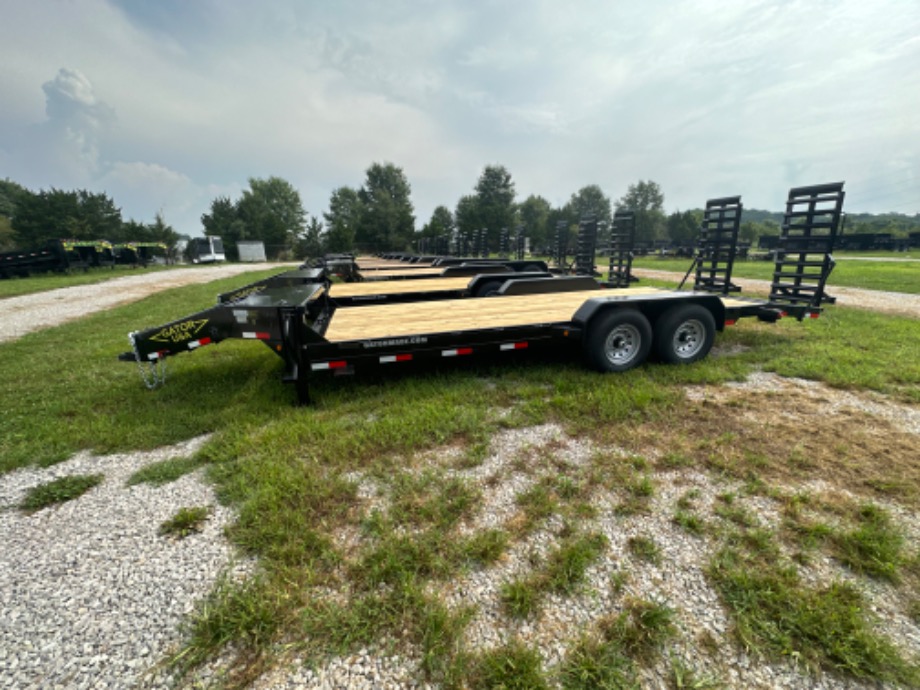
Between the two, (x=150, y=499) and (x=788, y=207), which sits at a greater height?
(x=788, y=207)

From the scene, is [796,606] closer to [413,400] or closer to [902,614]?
[902,614]

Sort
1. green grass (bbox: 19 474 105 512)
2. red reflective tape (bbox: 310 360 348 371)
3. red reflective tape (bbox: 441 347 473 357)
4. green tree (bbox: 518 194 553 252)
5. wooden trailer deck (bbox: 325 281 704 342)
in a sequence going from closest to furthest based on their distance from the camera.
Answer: green grass (bbox: 19 474 105 512) → red reflective tape (bbox: 310 360 348 371) → red reflective tape (bbox: 441 347 473 357) → wooden trailer deck (bbox: 325 281 704 342) → green tree (bbox: 518 194 553 252)

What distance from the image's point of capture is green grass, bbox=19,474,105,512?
104 inches

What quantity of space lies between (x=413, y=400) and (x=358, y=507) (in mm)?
1623

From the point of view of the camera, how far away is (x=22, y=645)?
170 cm

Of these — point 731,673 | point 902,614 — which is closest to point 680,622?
point 731,673

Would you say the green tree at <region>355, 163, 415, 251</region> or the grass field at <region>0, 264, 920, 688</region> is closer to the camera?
the grass field at <region>0, 264, 920, 688</region>

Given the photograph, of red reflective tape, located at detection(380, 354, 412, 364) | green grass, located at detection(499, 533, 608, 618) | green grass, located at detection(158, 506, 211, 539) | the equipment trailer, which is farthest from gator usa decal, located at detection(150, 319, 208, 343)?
green grass, located at detection(499, 533, 608, 618)

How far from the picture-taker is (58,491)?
108 inches

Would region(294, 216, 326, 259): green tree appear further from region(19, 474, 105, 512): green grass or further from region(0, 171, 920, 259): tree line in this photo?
region(19, 474, 105, 512): green grass

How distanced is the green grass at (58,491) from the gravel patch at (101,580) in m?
0.05

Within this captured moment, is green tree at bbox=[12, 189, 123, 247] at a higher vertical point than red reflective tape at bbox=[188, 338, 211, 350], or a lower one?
higher

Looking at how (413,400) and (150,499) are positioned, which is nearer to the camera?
(150,499)

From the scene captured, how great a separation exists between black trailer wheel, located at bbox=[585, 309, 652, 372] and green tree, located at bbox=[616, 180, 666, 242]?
230ft
